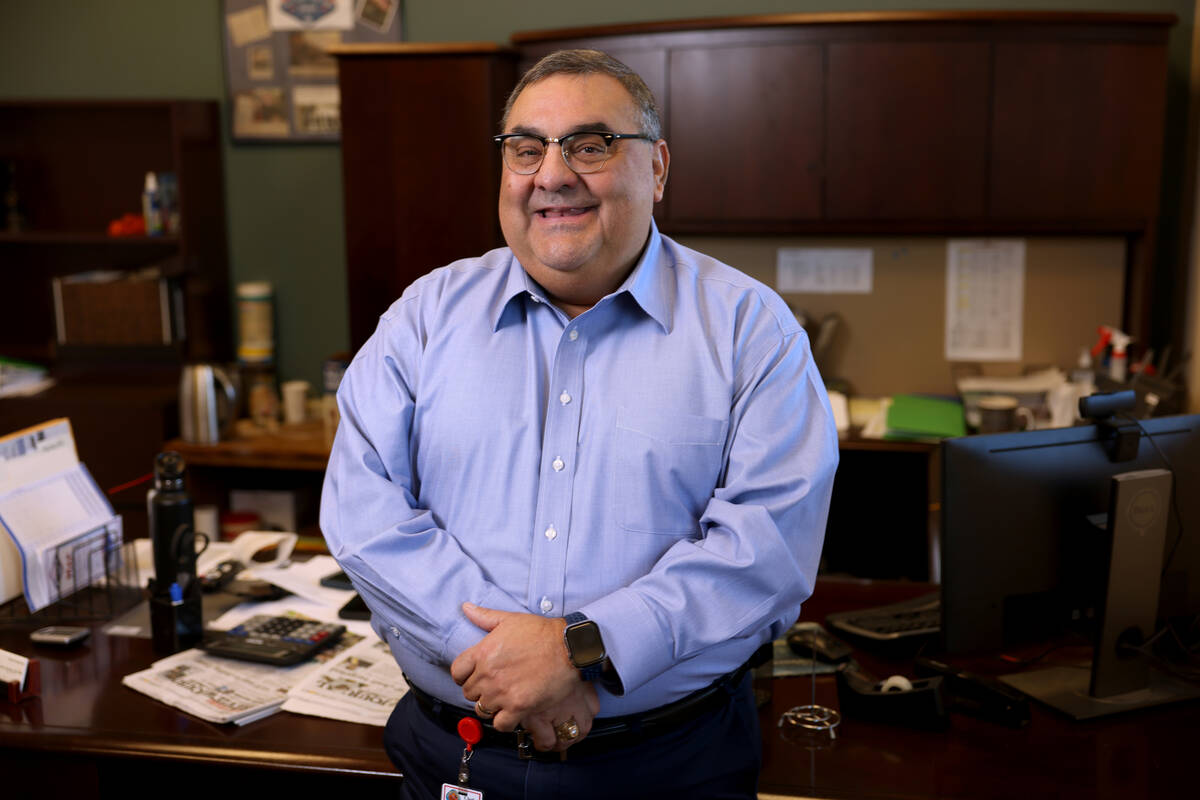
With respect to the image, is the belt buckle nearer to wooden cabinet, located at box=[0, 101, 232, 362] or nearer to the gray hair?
the gray hair

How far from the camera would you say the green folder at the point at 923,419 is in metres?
3.27

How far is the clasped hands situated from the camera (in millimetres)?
1327

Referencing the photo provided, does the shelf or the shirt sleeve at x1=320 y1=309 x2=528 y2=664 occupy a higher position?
the shelf

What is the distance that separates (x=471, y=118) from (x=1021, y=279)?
192 cm

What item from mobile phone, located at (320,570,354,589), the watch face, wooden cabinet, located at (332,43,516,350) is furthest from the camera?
wooden cabinet, located at (332,43,516,350)

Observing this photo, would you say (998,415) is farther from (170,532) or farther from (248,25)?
(248,25)

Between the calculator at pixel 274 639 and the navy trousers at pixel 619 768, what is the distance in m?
0.38

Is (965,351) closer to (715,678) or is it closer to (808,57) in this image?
(808,57)

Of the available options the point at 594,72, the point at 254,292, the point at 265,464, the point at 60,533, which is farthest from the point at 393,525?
the point at 254,292

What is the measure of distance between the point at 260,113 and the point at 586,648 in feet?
11.0

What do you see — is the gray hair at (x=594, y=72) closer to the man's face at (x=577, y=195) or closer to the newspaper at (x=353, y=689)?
the man's face at (x=577, y=195)

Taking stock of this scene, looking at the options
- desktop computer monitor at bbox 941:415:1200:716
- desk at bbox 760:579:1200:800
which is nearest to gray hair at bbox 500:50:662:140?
desktop computer monitor at bbox 941:415:1200:716

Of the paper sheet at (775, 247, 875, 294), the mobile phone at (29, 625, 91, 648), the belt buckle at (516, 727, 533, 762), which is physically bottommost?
the mobile phone at (29, 625, 91, 648)

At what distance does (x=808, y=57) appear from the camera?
335cm
